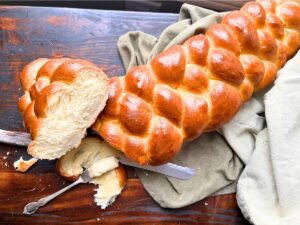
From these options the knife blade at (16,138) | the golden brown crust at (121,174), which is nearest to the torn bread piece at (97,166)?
the golden brown crust at (121,174)

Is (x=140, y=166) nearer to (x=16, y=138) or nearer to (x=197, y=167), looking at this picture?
(x=197, y=167)

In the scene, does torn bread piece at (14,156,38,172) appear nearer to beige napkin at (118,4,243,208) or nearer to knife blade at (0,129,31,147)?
knife blade at (0,129,31,147)

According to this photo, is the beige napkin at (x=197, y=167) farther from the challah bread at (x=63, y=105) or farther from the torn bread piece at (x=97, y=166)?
the challah bread at (x=63, y=105)

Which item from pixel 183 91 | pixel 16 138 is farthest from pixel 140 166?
pixel 16 138

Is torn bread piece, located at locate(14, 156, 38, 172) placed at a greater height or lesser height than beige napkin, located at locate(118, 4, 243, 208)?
lesser

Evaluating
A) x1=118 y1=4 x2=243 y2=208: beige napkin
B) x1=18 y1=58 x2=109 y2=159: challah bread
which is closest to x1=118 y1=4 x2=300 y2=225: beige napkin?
x1=118 y1=4 x2=243 y2=208: beige napkin
